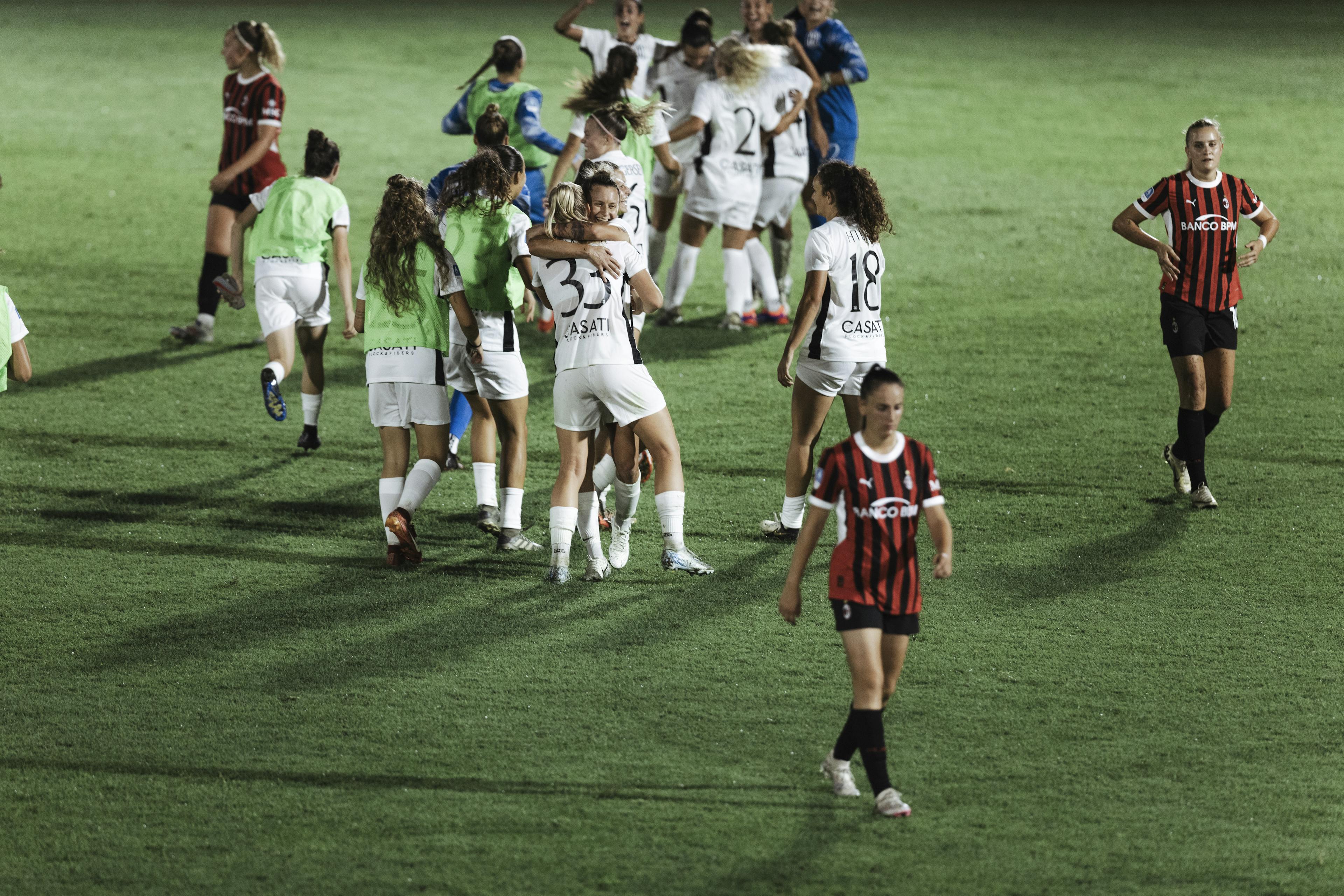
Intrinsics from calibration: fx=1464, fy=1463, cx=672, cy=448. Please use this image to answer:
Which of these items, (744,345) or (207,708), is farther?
(744,345)

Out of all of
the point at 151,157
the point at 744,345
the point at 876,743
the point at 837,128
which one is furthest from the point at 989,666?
the point at 151,157

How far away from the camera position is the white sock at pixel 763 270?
11.1 m

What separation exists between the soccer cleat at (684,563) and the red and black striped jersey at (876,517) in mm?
2060

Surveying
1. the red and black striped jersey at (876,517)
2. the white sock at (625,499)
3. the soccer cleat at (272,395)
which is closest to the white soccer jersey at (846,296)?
the white sock at (625,499)

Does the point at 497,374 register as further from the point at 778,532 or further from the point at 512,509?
the point at 778,532

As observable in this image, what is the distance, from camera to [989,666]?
5848mm

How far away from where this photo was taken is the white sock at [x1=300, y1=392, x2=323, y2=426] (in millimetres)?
8547

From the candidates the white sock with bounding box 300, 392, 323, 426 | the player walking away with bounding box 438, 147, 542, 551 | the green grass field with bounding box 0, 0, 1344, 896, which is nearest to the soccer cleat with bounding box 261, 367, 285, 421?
the white sock with bounding box 300, 392, 323, 426

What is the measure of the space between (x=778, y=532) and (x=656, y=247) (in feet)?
16.3

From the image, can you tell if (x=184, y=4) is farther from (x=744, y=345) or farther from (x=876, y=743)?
(x=876, y=743)

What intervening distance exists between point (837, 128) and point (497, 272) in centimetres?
550

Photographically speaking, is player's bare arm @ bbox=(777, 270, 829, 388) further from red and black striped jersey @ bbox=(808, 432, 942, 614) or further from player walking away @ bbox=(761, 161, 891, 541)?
red and black striped jersey @ bbox=(808, 432, 942, 614)

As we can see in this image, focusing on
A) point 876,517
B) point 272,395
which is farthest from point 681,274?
point 876,517

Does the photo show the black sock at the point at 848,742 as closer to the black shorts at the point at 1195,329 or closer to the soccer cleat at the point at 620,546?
the soccer cleat at the point at 620,546
